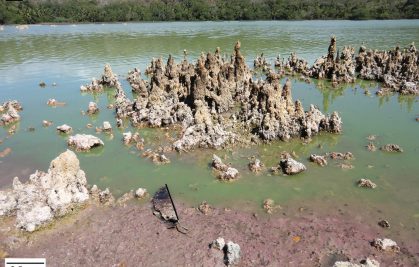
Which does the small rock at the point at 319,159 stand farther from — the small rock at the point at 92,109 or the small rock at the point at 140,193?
the small rock at the point at 92,109

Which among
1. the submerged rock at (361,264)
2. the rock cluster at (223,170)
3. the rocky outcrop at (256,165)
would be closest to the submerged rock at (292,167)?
the rocky outcrop at (256,165)

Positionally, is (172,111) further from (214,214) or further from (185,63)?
(214,214)

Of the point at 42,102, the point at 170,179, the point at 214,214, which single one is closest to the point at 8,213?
the point at 170,179

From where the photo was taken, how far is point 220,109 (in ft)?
83.1

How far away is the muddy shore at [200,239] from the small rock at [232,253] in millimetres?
222

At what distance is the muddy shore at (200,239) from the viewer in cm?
1226

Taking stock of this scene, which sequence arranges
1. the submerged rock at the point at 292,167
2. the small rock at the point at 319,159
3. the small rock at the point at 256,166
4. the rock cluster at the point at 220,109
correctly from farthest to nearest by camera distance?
1. the rock cluster at the point at 220,109
2. the small rock at the point at 319,159
3. the small rock at the point at 256,166
4. the submerged rock at the point at 292,167

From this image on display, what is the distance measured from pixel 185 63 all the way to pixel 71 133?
11796mm

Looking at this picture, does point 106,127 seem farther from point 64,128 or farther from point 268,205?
point 268,205

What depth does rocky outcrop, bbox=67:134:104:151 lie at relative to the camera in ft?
67.8

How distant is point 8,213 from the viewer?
48.3ft

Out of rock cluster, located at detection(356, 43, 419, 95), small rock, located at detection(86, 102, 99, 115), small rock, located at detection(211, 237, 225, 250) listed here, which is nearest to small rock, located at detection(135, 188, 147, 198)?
small rock, located at detection(211, 237, 225, 250)

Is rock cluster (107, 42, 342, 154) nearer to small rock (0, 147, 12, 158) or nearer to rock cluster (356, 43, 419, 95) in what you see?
small rock (0, 147, 12, 158)

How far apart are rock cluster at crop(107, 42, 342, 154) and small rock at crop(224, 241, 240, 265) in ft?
27.5
